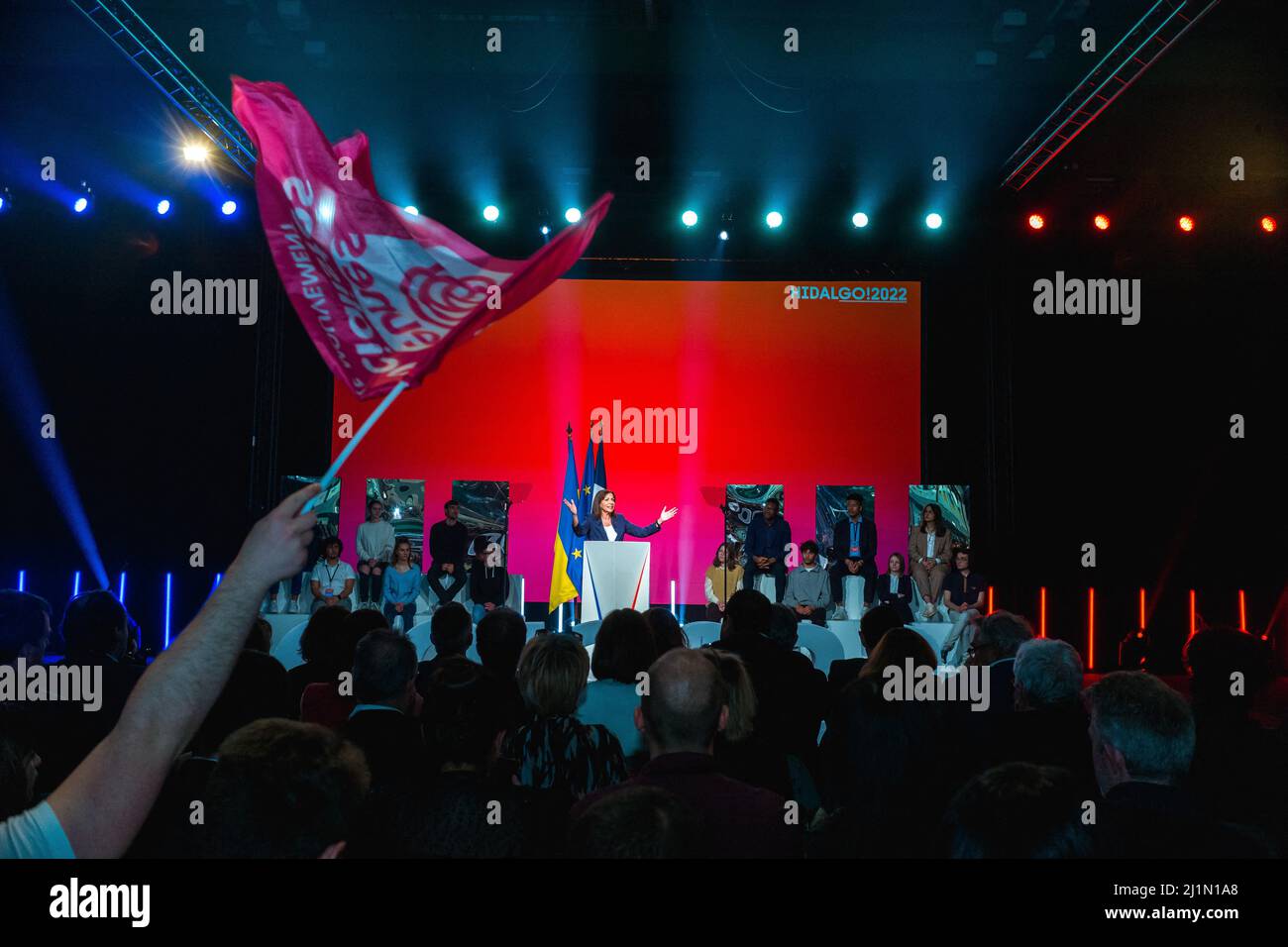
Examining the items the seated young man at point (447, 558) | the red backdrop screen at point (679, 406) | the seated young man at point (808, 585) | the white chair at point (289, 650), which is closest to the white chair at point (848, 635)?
the seated young man at point (808, 585)

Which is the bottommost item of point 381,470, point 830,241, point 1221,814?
point 1221,814

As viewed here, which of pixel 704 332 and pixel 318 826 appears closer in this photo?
pixel 318 826

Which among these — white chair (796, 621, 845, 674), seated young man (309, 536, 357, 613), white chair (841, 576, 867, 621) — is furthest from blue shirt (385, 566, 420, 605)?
white chair (796, 621, 845, 674)

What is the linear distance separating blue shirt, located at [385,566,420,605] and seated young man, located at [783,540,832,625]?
365 centimetres

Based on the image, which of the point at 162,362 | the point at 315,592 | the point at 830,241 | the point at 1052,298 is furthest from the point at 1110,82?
the point at 162,362

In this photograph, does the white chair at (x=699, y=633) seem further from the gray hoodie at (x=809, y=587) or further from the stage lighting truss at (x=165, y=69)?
the stage lighting truss at (x=165, y=69)

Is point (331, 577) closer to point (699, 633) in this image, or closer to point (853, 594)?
point (699, 633)

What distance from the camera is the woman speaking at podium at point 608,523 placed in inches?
396

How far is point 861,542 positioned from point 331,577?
17.2 ft

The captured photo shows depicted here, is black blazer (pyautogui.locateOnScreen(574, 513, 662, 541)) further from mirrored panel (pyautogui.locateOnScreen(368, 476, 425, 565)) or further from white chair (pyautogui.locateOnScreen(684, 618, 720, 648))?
white chair (pyautogui.locateOnScreen(684, 618, 720, 648))

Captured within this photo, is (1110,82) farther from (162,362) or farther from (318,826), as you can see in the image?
(162,362)

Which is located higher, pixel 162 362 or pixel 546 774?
pixel 162 362
